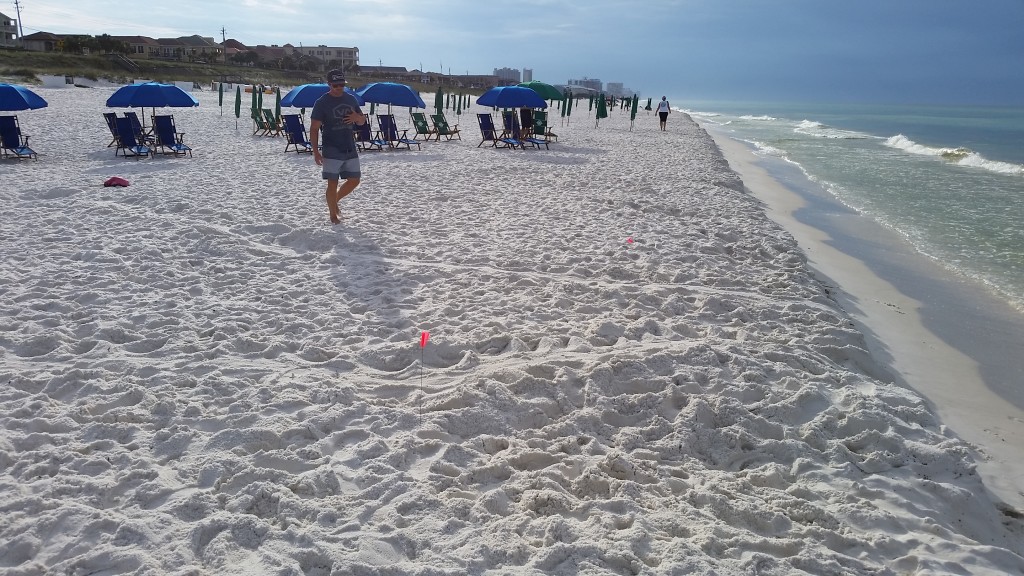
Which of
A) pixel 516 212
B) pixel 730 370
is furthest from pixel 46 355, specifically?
pixel 516 212

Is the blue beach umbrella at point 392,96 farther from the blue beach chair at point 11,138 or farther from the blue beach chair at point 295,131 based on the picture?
the blue beach chair at point 11,138

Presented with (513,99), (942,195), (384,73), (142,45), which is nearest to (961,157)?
(942,195)

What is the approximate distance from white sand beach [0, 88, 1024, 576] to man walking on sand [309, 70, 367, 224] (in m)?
0.60

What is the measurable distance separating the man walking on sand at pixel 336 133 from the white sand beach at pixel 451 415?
1.97 feet

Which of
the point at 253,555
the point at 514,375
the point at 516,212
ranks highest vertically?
the point at 516,212

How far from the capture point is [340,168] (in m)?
6.55

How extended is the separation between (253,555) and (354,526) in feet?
1.16

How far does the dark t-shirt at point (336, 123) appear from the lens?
20.6 ft

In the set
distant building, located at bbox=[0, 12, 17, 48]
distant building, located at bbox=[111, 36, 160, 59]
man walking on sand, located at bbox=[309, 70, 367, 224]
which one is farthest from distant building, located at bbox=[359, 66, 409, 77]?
man walking on sand, located at bbox=[309, 70, 367, 224]

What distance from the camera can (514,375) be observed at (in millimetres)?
3539

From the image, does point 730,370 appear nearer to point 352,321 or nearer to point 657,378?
point 657,378

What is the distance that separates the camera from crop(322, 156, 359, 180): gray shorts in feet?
21.4

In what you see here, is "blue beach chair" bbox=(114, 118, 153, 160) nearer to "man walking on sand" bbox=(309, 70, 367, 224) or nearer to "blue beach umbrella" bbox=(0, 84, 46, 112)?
"blue beach umbrella" bbox=(0, 84, 46, 112)

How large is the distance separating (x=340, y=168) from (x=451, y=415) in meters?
4.15
